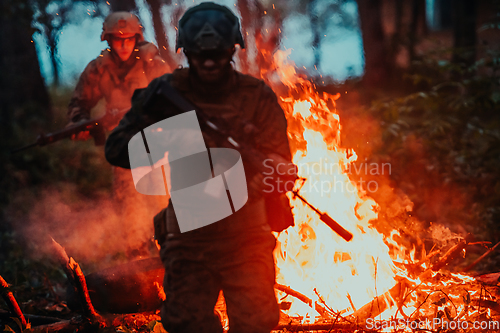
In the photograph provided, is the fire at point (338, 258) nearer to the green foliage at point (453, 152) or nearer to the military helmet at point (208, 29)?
the military helmet at point (208, 29)

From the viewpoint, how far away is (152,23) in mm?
4328

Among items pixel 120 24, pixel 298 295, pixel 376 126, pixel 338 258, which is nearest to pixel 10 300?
pixel 298 295

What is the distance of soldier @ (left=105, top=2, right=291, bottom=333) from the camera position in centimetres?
215

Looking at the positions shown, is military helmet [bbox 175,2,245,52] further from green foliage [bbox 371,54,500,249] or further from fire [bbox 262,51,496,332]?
green foliage [bbox 371,54,500,249]

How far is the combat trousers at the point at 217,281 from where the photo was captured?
2.14m

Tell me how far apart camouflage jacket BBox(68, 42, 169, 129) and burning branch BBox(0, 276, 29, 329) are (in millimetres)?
2151

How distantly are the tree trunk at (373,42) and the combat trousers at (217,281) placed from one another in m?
8.68

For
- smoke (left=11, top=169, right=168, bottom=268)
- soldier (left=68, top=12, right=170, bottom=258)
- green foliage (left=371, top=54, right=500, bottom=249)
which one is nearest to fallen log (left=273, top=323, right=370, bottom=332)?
smoke (left=11, top=169, right=168, bottom=268)

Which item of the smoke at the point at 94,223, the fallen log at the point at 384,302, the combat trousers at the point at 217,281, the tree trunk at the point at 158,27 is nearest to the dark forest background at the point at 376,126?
the tree trunk at the point at 158,27

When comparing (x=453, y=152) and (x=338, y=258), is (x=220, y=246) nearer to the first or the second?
(x=338, y=258)

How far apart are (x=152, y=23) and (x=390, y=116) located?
16.9 feet

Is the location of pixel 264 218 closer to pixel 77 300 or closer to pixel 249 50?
pixel 77 300

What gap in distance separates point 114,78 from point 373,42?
24.4 feet

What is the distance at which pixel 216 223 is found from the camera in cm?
222
